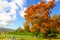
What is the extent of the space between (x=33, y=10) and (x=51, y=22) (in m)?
1.77

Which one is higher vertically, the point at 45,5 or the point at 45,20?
the point at 45,5

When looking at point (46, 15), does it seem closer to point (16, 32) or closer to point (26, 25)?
point (26, 25)

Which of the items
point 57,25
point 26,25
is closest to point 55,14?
point 57,25

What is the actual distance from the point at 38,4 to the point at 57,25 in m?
2.27

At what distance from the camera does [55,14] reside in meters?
18.6

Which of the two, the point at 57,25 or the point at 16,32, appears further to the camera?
the point at 16,32

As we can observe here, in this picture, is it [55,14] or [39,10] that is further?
[55,14]

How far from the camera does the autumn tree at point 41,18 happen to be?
52.1 ft

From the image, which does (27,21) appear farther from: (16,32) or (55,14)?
(55,14)

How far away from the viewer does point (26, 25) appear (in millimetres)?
16469

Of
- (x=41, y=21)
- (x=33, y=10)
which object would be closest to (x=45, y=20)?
(x=41, y=21)

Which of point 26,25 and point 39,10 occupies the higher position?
point 39,10

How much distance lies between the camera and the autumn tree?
52.1 feet

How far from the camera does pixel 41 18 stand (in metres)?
16.0
